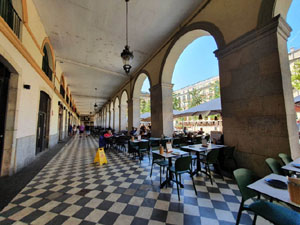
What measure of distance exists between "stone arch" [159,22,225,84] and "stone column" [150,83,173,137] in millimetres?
421

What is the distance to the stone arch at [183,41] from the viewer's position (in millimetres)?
3631

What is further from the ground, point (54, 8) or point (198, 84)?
point (198, 84)

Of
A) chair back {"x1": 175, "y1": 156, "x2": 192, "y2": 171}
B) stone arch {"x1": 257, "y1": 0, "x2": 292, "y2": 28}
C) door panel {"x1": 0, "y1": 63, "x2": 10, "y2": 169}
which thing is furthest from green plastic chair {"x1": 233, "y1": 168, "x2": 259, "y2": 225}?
door panel {"x1": 0, "y1": 63, "x2": 10, "y2": 169}

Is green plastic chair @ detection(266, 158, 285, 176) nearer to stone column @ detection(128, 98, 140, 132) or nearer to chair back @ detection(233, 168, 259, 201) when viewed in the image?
chair back @ detection(233, 168, 259, 201)

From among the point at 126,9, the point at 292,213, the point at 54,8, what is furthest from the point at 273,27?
the point at 54,8

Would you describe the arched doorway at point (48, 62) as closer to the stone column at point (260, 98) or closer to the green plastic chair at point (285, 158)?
the stone column at point (260, 98)

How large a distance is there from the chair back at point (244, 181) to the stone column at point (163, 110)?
14.1ft

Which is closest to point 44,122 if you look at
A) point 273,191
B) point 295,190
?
point 273,191

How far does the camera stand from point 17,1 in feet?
10.9

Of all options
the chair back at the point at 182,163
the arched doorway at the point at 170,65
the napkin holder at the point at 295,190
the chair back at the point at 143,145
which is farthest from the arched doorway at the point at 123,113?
the napkin holder at the point at 295,190

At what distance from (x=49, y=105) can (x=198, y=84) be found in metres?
27.8

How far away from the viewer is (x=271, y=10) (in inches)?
101

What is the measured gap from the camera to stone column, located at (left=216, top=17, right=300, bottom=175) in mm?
2453

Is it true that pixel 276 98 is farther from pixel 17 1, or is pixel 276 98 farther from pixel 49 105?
pixel 49 105
